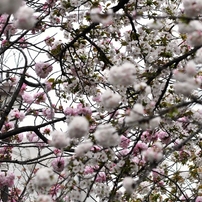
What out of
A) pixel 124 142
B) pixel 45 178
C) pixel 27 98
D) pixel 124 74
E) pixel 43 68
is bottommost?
pixel 45 178

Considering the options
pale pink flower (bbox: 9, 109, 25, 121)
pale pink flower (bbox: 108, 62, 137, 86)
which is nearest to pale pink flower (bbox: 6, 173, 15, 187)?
pale pink flower (bbox: 9, 109, 25, 121)

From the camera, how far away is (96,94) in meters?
3.23

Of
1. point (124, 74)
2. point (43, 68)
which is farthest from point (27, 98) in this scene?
point (124, 74)

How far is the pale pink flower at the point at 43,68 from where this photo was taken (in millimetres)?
3490

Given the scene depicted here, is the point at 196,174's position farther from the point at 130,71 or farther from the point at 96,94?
the point at 130,71

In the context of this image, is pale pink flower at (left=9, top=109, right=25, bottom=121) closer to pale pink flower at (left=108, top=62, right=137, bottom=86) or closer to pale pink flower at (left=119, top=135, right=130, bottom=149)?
pale pink flower at (left=119, top=135, right=130, bottom=149)

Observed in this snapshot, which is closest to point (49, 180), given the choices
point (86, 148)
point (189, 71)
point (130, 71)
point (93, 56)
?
point (86, 148)

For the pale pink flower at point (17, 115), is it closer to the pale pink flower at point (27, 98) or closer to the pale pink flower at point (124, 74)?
the pale pink flower at point (27, 98)

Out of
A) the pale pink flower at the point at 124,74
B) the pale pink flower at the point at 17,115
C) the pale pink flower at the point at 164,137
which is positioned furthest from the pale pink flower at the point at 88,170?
the pale pink flower at the point at 17,115

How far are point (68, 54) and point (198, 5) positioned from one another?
1837 millimetres

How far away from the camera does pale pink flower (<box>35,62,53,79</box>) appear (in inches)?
137

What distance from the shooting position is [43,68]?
348cm

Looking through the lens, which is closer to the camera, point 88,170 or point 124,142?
point 88,170

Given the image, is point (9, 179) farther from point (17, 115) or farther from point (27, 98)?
point (27, 98)
